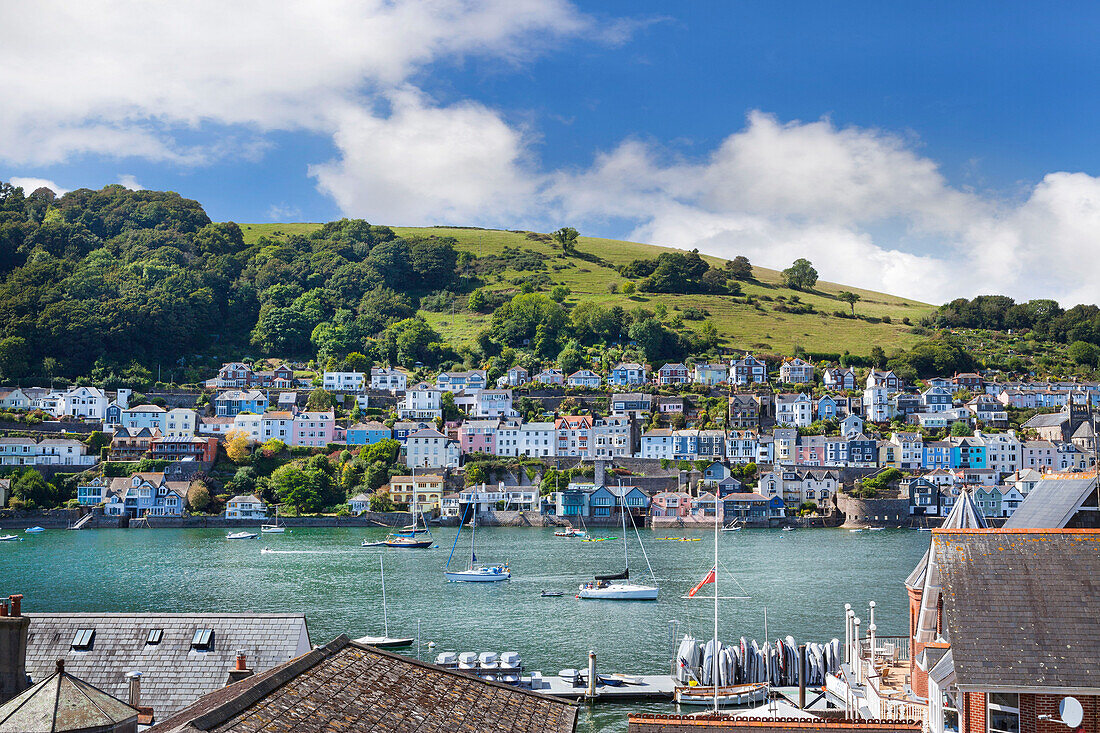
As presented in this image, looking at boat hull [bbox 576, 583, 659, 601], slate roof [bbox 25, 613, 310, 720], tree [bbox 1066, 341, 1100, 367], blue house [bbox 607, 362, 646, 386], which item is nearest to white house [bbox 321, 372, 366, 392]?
blue house [bbox 607, 362, 646, 386]

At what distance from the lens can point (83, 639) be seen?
1741 centimetres

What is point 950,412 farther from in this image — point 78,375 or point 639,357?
point 78,375

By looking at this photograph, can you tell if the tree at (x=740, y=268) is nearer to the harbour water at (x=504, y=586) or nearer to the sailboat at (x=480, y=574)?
the harbour water at (x=504, y=586)

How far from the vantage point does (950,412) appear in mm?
116250

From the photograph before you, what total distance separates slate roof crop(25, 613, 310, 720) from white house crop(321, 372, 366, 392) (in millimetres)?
109794

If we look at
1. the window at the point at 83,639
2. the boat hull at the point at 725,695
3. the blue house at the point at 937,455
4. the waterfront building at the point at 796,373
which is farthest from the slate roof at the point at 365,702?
the waterfront building at the point at 796,373

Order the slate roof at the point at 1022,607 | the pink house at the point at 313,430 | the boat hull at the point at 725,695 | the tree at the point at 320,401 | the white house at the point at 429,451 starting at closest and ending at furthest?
the slate roof at the point at 1022,607 < the boat hull at the point at 725,695 < the white house at the point at 429,451 < the pink house at the point at 313,430 < the tree at the point at 320,401

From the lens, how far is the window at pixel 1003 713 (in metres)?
10.3

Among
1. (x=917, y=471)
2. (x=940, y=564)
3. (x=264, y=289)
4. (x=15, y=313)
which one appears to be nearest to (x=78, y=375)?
(x=15, y=313)

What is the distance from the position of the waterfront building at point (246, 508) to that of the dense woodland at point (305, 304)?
40.8m

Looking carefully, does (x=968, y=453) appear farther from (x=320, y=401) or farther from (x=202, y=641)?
(x=202, y=641)

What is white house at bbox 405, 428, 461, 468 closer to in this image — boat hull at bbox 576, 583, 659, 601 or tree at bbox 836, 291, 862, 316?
boat hull at bbox 576, 583, 659, 601

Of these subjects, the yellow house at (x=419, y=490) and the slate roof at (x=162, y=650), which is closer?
the slate roof at (x=162, y=650)

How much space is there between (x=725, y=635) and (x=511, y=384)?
9132 cm
